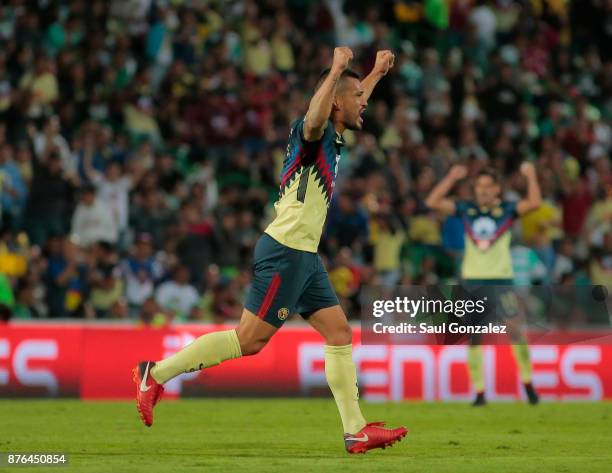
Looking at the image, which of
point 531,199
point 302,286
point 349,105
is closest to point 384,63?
point 349,105

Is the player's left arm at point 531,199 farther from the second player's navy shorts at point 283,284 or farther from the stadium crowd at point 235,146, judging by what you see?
the second player's navy shorts at point 283,284

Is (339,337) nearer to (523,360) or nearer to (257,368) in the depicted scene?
(523,360)

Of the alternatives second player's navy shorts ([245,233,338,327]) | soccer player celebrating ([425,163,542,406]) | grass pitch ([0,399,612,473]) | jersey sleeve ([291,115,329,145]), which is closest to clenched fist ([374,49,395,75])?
jersey sleeve ([291,115,329,145])

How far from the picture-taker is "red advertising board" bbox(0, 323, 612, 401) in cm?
1587

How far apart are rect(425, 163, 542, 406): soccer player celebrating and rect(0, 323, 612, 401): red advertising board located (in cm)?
87

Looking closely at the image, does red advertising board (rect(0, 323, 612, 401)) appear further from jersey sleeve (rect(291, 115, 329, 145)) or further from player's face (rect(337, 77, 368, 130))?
jersey sleeve (rect(291, 115, 329, 145))

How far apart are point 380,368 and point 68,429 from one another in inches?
190

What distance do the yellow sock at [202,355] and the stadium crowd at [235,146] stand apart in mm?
7173

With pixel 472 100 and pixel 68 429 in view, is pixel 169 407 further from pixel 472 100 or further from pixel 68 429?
pixel 472 100

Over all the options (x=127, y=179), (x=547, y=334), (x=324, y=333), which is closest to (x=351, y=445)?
(x=324, y=333)

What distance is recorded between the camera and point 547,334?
15.8 m

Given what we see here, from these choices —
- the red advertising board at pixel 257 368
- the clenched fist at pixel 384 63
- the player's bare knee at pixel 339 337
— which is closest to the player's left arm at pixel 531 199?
the red advertising board at pixel 257 368

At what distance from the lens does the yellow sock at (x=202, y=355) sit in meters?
9.80

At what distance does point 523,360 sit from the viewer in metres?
15.0
